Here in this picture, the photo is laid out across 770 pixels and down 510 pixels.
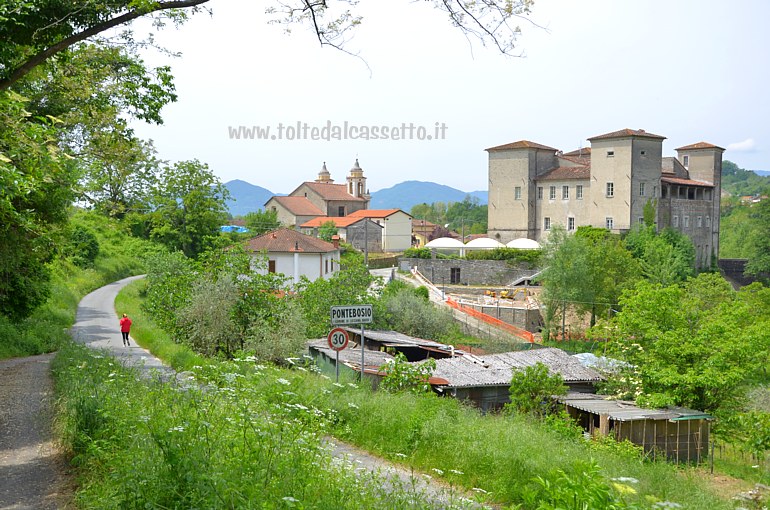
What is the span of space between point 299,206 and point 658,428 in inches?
3148

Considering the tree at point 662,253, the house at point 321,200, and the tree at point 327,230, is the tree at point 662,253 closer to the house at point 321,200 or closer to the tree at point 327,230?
the tree at point 327,230

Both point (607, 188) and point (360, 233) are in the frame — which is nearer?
point (607, 188)

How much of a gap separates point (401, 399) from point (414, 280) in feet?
141

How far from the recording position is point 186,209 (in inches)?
2083

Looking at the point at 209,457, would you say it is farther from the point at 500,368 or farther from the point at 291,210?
the point at 291,210

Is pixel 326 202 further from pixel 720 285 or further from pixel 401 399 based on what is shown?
pixel 401 399

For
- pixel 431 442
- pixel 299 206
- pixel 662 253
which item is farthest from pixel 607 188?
pixel 431 442

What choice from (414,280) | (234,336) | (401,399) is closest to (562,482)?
(401,399)

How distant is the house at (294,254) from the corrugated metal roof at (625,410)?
2810 cm

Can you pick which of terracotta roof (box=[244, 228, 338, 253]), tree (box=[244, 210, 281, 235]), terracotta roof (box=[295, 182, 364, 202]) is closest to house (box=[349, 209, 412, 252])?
tree (box=[244, 210, 281, 235])

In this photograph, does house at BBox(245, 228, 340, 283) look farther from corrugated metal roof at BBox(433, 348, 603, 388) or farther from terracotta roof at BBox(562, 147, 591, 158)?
terracotta roof at BBox(562, 147, 591, 158)

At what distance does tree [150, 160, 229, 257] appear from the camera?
171 ft

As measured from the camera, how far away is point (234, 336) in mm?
20109

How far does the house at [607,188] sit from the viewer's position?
63250mm
